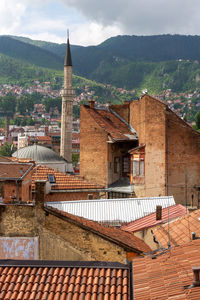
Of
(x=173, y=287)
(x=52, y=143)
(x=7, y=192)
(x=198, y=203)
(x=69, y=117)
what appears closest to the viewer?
(x=173, y=287)

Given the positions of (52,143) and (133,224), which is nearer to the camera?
(133,224)

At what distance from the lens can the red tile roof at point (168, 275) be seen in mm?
6926

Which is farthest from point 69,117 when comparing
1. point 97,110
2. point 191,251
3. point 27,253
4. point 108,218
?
point 191,251

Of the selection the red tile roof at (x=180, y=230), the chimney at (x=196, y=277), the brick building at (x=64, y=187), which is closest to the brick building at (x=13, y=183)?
the brick building at (x=64, y=187)

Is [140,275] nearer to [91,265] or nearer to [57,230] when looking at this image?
[91,265]

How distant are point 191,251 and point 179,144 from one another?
1784 cm

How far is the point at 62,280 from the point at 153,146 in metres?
19.8

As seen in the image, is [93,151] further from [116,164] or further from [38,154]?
[38,154]

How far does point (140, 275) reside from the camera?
26.6 ft

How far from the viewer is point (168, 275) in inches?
306

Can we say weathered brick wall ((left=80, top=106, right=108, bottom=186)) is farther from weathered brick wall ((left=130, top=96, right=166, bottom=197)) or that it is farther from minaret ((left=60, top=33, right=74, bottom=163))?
minaret ((left=60, top=33, right=74, bottom=163))

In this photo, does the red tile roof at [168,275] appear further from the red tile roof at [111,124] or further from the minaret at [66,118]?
the minaret at [66,118]

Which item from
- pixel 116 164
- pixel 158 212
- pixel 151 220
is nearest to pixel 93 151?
pixel 116 164

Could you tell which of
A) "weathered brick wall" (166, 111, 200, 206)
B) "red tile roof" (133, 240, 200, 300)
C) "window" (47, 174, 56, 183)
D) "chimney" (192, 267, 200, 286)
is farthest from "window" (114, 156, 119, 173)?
"chimney" (192, 267, 200, 286)
